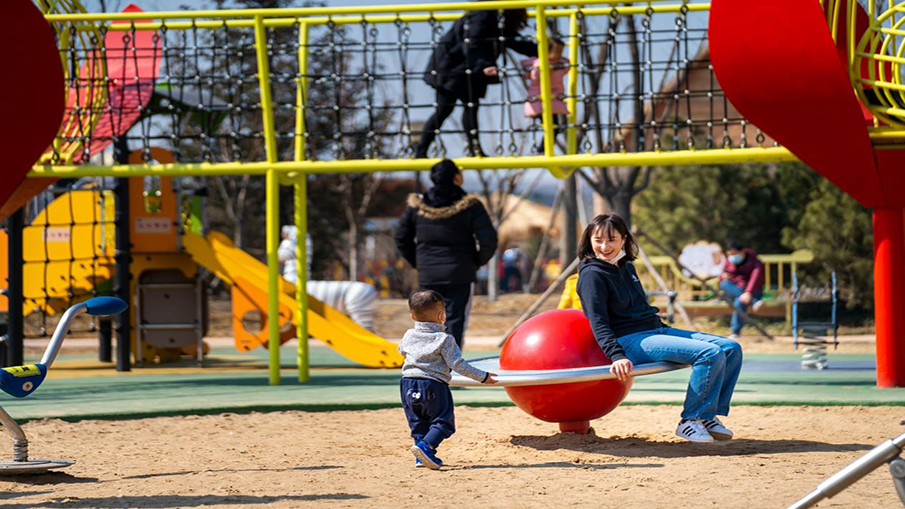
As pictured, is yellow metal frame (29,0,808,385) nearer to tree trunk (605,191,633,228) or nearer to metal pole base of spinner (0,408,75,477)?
metal pole base of spinner (0,408,75,477)

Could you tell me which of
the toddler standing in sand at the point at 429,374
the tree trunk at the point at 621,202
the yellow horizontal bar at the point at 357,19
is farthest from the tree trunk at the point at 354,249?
the toddler standing in sand at the point at 429,374

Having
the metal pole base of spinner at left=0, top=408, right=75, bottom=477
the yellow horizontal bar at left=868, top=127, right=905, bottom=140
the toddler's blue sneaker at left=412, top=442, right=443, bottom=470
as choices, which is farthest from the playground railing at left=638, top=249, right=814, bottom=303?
the metal pole base of spinner at left=0, top=408, right=75, bottom=477

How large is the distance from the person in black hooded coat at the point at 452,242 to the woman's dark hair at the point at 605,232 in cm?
311

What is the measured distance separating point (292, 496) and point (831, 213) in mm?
18111

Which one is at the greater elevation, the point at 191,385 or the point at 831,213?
the point at 831,213

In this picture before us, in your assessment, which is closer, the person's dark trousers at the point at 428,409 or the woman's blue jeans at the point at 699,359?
the person's dark trousers at the point at 428,409

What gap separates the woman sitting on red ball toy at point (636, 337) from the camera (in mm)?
6508

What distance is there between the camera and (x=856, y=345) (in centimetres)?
1669

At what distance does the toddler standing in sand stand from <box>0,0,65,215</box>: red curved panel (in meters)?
4.04

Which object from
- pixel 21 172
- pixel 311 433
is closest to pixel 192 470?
pixel 311 433

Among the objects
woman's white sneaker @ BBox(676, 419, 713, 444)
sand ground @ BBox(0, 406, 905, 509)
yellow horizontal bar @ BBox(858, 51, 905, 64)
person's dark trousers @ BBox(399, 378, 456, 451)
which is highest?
yellow horizontal bar @ BBox(858, 51, 905, 64)

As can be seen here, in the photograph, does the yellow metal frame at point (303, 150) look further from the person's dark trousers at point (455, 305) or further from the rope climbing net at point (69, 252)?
the rope climbing net at point (69, 252)

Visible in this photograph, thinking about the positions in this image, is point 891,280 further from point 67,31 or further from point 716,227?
point 716,227

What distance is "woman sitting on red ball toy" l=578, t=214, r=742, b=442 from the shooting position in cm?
651
